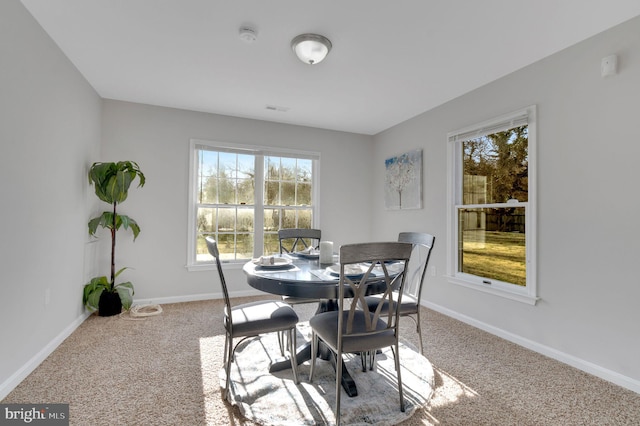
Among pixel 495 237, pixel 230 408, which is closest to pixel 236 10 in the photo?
pixel 230 408

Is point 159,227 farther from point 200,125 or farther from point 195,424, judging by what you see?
point 195,424

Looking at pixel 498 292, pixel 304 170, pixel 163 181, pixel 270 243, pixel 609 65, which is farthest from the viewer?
pixel 304 170

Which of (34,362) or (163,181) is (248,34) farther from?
(34,362)

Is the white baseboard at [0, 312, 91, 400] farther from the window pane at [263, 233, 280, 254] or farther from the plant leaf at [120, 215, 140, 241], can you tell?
the window pane at [263, 233, 280, 254]

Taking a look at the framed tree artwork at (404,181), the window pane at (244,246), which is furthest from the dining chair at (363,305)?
the window pane at (244,246)

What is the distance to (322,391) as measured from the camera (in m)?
2.03

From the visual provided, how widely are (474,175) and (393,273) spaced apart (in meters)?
2.16

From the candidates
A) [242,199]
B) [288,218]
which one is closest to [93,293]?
[242,199]

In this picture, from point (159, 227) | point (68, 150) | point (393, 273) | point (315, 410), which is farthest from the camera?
point (159, 227)

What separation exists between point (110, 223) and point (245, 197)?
169cm

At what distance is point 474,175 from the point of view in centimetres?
352

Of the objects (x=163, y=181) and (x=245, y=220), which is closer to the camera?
(x=163, y=181)

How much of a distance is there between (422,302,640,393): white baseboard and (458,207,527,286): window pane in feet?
1.65

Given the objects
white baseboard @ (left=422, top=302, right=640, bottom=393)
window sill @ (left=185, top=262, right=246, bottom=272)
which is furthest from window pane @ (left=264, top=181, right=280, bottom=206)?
white baseboard @ (left=422, top=302, right=640, bottom=393)
